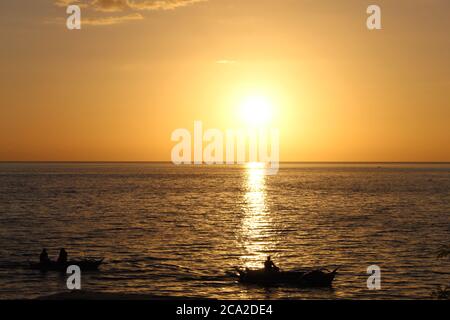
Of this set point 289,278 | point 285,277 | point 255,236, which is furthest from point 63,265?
Result: point 255,236

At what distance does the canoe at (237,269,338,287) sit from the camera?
41.2 meters

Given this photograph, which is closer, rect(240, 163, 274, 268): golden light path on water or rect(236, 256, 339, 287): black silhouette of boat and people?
rect(236, 256, 339, 287): black silhouette of boat and people

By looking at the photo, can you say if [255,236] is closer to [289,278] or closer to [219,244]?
[219,244]

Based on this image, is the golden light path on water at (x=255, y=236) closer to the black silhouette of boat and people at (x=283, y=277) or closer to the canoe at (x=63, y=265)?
the black silhouette of boat and people at (x=283, y=277)

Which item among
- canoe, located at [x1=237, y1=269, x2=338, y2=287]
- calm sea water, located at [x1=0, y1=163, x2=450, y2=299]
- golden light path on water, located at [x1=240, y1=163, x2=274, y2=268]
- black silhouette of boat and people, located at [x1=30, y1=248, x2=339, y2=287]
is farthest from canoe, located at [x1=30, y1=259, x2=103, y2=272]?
golden light path on water, located at [x1=240, y1=163, x2=274, y2=268]

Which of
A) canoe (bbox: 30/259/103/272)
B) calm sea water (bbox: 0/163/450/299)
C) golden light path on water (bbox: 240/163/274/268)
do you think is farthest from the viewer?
golden light path on water (bbox: 240/163/274/268)

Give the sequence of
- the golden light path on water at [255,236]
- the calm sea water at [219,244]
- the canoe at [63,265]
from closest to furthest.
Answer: the calm sea water at [219,244]
the canoe at [63,265]
the golden light path on water at [255,236]

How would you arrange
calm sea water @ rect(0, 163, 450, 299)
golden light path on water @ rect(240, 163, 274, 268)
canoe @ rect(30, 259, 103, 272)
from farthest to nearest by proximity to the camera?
1. golden light path on water @ rect(240, 163, 274, 268)
2. canoe @ rect(30, 259, 103, 272)
3. calm sea water @ rect(0, 163, 450, 299)

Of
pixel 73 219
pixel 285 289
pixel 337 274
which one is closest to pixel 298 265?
pixel 337 274

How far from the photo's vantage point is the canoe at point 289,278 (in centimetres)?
4122

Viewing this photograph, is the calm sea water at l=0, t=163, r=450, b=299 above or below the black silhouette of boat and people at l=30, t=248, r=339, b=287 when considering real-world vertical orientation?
below

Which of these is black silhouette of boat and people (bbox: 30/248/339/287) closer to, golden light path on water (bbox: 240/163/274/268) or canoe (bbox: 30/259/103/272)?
golden light path on water (bbox: 240/163/274/268)

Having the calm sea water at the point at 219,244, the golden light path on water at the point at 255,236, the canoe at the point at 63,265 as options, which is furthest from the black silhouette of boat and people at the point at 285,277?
the canoe at the point at 63,265
